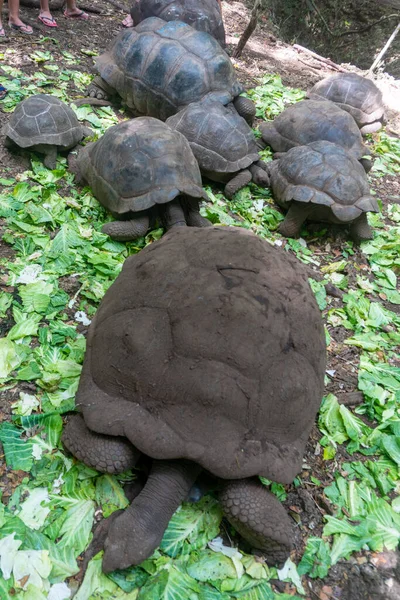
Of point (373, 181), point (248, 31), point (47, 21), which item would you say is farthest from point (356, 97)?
point (47, 21)

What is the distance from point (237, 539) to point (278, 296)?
53.6 inches

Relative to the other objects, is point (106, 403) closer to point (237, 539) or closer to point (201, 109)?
point (237, 539)

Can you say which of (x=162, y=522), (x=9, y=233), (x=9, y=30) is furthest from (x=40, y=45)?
(x=162, y=522)

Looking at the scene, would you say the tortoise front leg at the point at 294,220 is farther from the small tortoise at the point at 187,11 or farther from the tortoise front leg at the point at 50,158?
the small tortoise at the point at 187,11

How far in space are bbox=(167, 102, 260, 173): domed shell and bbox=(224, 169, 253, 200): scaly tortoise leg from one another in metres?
0.11

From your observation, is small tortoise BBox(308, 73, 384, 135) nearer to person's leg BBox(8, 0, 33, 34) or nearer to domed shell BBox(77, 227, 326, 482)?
person's leg BBox(8, 0, 33, 34)

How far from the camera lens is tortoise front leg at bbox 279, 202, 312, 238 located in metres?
4.85

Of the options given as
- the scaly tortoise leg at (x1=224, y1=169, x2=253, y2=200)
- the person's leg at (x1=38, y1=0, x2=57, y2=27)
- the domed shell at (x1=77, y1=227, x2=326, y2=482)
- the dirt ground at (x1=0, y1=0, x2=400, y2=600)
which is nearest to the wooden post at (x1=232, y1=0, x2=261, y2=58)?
the dirt ground at (x1=0, y1=0, x2=400, y2=600)

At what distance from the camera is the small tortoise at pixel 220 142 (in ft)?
16.4

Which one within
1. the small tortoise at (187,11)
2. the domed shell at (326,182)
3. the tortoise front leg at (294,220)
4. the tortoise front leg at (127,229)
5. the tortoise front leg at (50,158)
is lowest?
the tortoise front leg at (50,158)

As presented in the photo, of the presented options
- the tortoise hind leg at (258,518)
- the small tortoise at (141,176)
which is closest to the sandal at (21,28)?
the small tortoise at (141,176)

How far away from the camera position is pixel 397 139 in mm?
7430

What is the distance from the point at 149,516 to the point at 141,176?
290 centimetres

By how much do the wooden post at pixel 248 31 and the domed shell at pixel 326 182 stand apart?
13.3 feet
